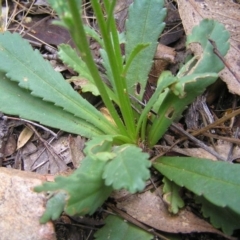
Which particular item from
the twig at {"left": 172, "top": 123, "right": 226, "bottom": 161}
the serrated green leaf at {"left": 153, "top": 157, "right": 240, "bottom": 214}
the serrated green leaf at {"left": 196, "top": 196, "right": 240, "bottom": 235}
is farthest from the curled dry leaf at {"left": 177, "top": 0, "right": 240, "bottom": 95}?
the serrated green leaf at {"left": 196, "top": 196, "right": 240, "bottom": 235}

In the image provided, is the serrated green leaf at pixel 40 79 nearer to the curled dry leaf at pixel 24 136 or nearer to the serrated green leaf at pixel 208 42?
the curled dry leaf at pixel 24 136

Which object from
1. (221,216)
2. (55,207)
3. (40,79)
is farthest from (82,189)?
(40,79)

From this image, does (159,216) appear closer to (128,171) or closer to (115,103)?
(128,171)

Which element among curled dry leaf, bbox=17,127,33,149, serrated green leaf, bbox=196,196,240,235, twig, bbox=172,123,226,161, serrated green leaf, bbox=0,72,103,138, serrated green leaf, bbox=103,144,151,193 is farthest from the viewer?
curled dry leaf, bbox=17,127,33,149

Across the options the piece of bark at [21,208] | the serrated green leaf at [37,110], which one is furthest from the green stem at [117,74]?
the piece of bark at [21,208]

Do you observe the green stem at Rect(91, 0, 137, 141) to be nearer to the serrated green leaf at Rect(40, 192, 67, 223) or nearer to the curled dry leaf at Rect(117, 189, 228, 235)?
the curled dry leaf at Rect(117, 189, 228, 235)

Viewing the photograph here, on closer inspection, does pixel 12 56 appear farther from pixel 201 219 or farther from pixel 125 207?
pixel 201 219
